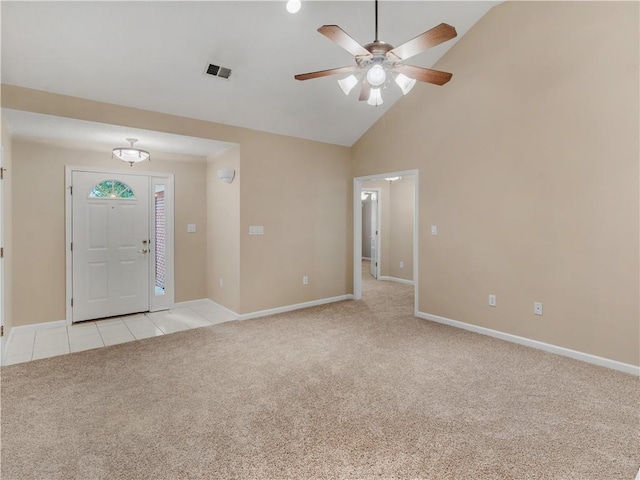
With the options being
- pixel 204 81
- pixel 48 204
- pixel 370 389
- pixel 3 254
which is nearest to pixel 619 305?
Result: pixel 370 389

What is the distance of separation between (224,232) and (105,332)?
1.92 metres

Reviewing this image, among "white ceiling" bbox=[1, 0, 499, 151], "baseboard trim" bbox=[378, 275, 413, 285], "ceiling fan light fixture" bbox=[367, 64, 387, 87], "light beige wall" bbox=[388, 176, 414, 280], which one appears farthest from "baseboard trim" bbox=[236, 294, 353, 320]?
"ceiling fan light fixture" bbox=[367, 64, 387, 87]

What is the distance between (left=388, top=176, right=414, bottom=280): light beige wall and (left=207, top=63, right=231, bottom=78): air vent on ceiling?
4.66 meters

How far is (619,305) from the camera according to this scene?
3.07 meters

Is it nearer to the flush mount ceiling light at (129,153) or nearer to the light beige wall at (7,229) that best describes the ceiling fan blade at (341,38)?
the flush mount ceiling light at (129,153)

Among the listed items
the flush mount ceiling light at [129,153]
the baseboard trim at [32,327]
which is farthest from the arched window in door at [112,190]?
the baseboard trim at [32,327]

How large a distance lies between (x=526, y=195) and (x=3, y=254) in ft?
17.4

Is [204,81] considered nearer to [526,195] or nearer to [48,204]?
[48,204]

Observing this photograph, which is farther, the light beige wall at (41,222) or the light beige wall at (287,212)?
the light beige wall at (287,212)

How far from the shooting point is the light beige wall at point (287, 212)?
179 inches

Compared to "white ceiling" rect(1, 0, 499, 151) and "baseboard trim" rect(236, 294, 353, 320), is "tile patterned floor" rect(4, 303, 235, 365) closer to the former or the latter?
"baseboard trim" rect(236, 294, 353, 320)

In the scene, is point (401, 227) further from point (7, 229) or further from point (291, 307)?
point (7, 229)

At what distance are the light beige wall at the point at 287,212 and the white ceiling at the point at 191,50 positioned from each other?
293mm

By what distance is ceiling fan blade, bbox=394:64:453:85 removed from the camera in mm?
2570
